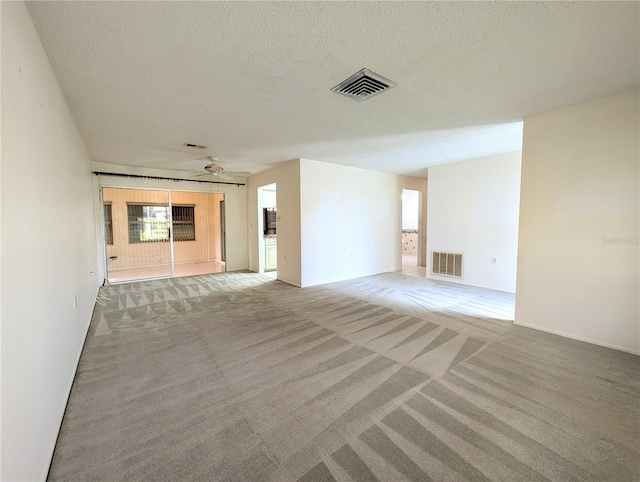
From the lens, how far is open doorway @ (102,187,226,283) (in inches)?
280

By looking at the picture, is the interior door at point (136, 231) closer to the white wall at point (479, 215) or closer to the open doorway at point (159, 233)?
the open doorway at point (159, 233)

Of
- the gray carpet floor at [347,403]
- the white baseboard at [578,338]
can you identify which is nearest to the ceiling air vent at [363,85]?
the gray carpet floor at [347,403]

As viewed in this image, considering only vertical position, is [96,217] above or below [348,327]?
above

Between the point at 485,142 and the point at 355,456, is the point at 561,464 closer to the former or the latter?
the point at 355,456

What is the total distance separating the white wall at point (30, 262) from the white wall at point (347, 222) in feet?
12.3

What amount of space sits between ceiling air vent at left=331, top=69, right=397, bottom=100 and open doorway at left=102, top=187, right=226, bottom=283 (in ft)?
18.7

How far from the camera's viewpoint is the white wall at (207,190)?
5758mm

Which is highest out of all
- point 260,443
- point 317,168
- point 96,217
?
point 317,168

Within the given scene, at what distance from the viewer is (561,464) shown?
1.50m

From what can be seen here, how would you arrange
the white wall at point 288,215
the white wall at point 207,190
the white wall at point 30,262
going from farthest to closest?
1. the white wall at point 207,190
2. the white wall at point 288,215
3. the white wall at point 30,262

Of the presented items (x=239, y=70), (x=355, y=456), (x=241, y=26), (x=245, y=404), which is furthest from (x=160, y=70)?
(x=355, y=456)

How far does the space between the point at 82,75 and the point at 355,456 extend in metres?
3.49

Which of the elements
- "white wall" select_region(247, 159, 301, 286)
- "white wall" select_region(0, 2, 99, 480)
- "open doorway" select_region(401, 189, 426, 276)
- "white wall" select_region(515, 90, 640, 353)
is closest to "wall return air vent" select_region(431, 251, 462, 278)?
"white wall" select_region(515, 90, 640, 353)

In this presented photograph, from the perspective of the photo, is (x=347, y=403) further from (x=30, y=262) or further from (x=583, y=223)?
(x=583, y=223)
